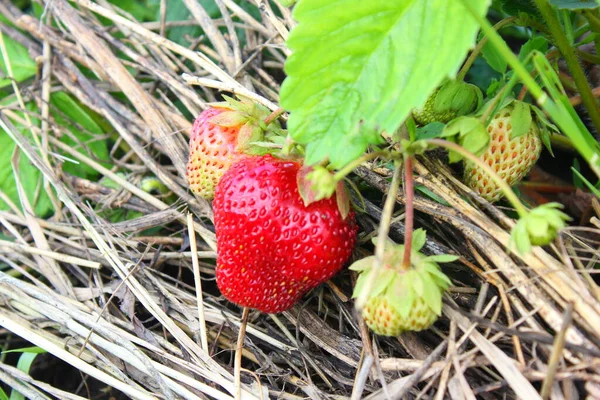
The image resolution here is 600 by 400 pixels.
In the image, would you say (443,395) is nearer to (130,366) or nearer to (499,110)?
(499,110)

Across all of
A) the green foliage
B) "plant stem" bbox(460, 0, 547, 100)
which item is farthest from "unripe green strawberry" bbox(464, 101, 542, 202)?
the green foliage

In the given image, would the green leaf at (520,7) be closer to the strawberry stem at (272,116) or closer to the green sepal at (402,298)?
the strawberry stem at (272,116)

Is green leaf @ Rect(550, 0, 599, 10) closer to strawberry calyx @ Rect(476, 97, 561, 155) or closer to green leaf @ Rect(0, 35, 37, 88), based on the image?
strawberry calyx @ Rect(476, 97, 561, 155)

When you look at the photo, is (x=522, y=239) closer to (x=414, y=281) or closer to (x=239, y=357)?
(x=414, y=281)

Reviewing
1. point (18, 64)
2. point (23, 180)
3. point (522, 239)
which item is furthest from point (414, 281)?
point (18, 64)

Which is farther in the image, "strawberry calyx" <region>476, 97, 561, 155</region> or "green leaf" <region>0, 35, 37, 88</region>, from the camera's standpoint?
"green leaf" <region>0, 35, 37, 88</region>
